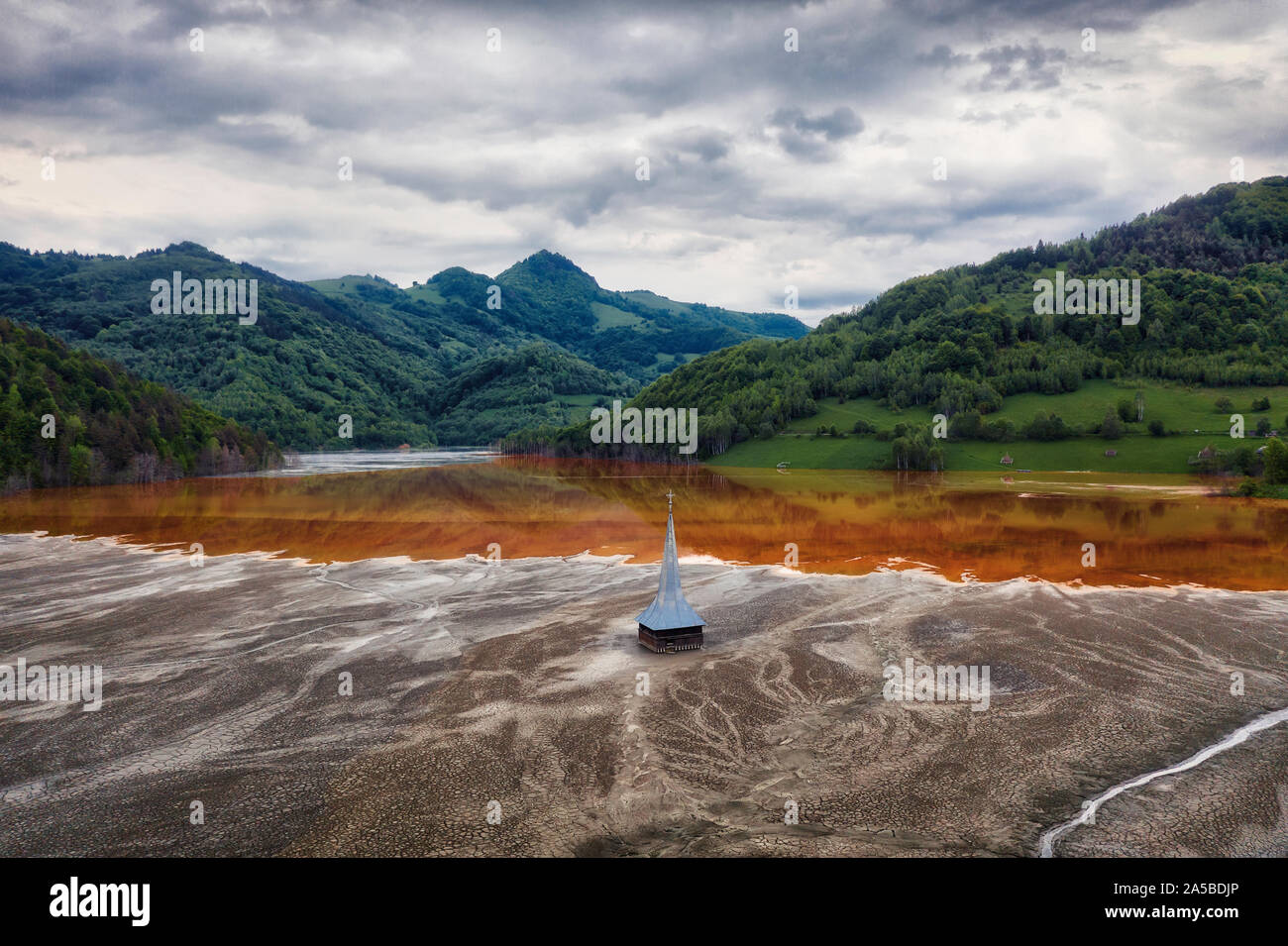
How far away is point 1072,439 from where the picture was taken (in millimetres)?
128125

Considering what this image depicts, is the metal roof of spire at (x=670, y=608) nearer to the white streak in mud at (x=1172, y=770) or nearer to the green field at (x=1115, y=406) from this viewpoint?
the white streak in mud at (x=1172, y=770)

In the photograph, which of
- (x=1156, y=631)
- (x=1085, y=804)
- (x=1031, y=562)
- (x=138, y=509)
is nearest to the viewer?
(x=1085, y=804)

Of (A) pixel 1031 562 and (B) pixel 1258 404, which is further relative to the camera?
(B) pixel 1258 404

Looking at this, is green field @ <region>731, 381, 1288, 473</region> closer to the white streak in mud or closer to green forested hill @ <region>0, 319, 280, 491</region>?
green forested hill @ <region>0, 319, 280, 491</region>

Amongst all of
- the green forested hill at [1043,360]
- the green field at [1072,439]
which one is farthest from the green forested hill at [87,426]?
the green forested hill at [1043,360]

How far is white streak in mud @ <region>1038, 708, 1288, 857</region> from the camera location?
15211 millimetres

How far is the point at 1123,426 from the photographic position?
12544cm

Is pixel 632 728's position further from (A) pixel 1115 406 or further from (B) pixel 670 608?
(A) pixel 1115 406

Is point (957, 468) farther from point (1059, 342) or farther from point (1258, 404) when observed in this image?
point (1059, 342)

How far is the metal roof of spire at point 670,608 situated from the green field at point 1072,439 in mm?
112714

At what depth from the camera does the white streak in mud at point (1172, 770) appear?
15.2 metres

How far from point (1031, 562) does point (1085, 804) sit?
3195 cm
